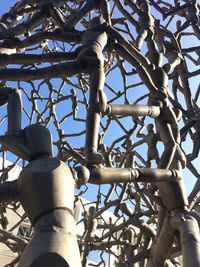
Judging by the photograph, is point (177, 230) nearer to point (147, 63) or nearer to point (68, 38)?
point (147, 63)

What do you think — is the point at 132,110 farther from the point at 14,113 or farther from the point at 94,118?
the point at 14,113

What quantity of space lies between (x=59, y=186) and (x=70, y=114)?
2145 millimetres

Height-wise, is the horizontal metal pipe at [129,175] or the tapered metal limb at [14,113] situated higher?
the tapered metal limb at [14,113]

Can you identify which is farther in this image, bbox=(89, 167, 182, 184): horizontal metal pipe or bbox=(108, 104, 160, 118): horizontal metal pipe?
bbox=(108, 104, 160, 118): horizontal metal pipe

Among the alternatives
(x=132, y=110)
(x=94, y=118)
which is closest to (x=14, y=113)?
(x=94, y=118)

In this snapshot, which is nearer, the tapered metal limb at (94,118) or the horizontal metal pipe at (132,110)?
the tapered metal limb at (94,118)

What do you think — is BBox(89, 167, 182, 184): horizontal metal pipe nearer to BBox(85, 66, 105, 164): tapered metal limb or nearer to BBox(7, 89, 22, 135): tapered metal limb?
BBox(85, 66, 105, 164): tapered metal limb

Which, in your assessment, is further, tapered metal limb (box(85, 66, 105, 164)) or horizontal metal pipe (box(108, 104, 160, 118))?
horizontal metal pipe (box(108, 104, 160, 118))

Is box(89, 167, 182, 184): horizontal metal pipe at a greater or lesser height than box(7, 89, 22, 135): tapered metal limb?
lesser

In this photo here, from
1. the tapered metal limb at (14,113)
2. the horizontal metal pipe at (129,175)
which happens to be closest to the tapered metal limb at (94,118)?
the horizontal metal pipe at (129,175)

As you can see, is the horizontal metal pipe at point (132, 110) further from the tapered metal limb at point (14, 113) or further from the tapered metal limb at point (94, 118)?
the tapered metal limb at point (14, 113)

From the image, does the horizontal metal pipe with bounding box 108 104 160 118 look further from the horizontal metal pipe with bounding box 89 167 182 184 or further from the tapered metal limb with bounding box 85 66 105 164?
the horizontal metal pipe with bounding box 89 167 182 184

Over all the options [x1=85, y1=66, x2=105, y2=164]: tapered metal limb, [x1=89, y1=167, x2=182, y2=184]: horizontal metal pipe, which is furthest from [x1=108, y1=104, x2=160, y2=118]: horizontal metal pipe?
[x1=89, y1=167, x2=182, y2=184]: horizontal metal pipe

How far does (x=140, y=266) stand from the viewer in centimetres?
155
